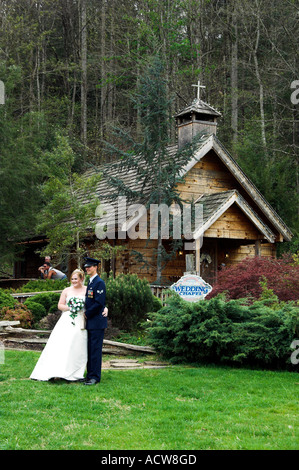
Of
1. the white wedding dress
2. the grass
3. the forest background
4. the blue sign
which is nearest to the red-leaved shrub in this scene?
the blue sign

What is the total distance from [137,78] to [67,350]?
24202mm

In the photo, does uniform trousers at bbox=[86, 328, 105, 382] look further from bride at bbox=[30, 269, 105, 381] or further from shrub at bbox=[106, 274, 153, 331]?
shrub at bbox=[106, 274, 153, 331]

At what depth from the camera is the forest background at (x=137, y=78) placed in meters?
25.6

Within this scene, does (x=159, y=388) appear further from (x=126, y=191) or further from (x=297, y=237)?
(x=297, y=237)

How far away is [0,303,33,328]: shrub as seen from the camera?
45.6 ft

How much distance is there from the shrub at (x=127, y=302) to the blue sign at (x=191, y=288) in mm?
1550

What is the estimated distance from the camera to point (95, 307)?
902cm

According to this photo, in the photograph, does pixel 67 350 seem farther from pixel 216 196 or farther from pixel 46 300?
pixel 216 196

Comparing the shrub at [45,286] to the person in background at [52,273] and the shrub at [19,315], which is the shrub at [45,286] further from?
the shrub at [19,315]

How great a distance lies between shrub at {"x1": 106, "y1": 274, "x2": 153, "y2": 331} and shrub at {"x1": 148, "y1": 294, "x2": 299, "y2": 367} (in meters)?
2.66

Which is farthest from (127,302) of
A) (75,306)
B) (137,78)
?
(137,78)

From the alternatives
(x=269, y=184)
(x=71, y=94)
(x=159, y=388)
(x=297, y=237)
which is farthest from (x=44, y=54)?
(x=159, y=388)

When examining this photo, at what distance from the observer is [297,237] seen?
22.8 meters
